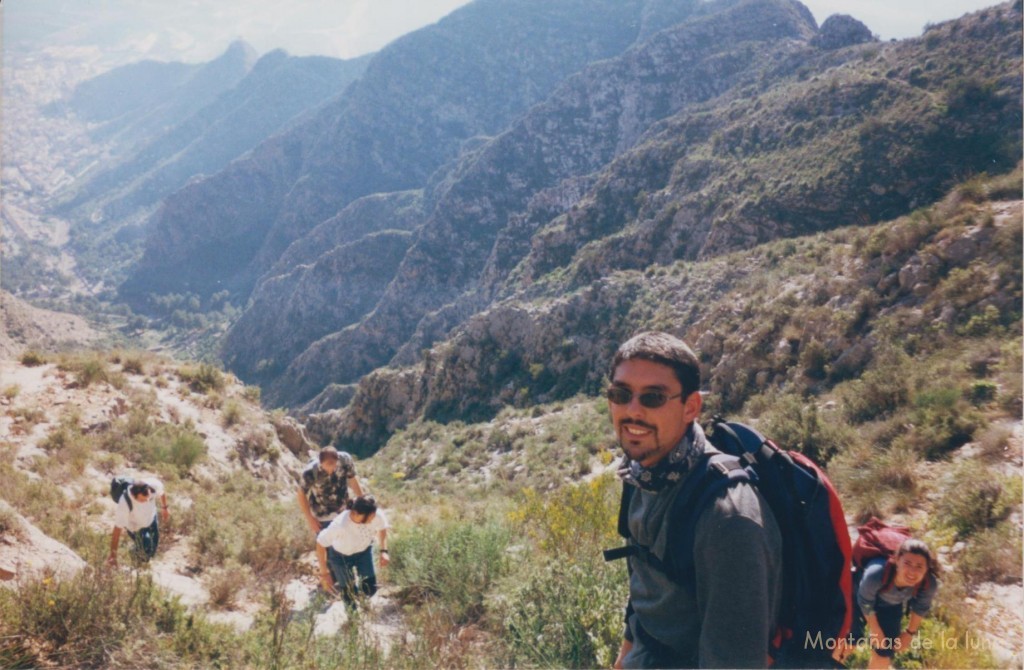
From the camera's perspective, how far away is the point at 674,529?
1.80m

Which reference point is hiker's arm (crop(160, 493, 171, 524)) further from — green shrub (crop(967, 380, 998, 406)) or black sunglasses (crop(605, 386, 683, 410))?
green shrub (crop(967, 380, 998, 406))

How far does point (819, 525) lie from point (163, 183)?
238 meters

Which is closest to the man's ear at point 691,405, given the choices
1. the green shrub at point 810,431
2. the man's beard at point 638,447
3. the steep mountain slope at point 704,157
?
the man's beard at point 638,447

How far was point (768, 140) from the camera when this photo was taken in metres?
31.2

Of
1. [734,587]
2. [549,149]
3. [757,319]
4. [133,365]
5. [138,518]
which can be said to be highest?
[549,149]

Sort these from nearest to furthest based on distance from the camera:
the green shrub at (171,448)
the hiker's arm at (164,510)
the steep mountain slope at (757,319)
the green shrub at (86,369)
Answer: the hiker's arm at (164,510) < the green shrub at (171,448) < the steep mountain slope at (757,319) < the green shrub at (86,369)

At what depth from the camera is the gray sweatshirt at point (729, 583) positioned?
61.4 inches

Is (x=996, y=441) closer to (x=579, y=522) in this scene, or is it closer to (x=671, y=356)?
(x=579, y=522)

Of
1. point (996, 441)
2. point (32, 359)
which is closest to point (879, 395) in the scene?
point (996, 441)

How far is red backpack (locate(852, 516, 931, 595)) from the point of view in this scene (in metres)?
3.04

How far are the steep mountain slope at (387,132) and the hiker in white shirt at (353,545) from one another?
4712 inches

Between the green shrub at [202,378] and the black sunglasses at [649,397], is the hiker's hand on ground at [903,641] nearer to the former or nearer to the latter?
the black sunglasses at [649,397]

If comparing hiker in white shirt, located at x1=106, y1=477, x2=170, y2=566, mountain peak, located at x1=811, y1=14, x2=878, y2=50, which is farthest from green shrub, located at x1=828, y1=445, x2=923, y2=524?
mountain peak, located at x1=811, y1=14, x2=878, y2=50

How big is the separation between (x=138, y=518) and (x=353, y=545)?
2500mm
